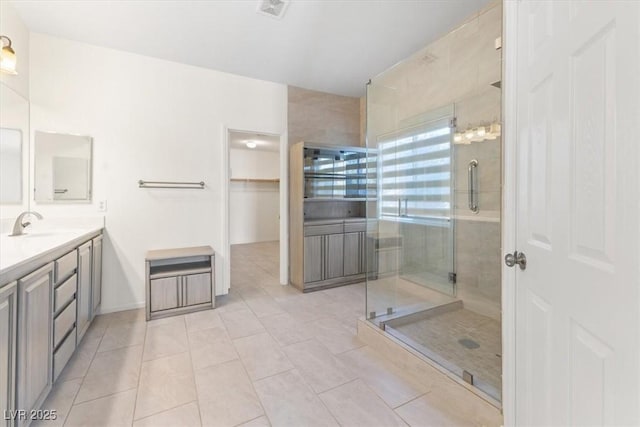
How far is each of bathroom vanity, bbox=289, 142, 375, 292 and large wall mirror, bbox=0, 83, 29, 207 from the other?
2.66m

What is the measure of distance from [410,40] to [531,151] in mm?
2327

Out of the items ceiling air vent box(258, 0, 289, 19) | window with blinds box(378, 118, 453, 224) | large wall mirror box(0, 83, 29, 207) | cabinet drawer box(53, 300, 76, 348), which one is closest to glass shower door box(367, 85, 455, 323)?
window with blinds box(378, 118, 453, 224)

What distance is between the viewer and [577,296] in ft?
2.75

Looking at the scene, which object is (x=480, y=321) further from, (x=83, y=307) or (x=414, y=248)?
(x=83, y=307)

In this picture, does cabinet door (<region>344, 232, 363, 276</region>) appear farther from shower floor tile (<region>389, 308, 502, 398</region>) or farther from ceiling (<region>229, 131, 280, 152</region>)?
ceiling (<region>229, 131, 280, 152</region>)

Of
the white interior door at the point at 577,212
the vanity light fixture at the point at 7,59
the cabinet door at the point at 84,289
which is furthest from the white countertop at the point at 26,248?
the white interior door at the point at 577,212

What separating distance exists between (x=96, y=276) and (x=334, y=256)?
2.59 metres

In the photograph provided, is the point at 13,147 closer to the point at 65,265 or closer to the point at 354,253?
the point at 65,265

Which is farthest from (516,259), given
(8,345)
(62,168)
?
(62,168)

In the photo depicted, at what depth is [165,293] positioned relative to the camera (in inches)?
115

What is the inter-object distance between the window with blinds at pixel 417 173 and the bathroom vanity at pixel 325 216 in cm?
24

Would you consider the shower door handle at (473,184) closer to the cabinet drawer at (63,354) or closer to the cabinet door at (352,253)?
the cabinet door at (352,253)

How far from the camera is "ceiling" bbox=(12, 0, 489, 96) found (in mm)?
2338

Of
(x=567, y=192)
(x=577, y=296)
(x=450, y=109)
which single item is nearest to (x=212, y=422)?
(x=577, y=296)
